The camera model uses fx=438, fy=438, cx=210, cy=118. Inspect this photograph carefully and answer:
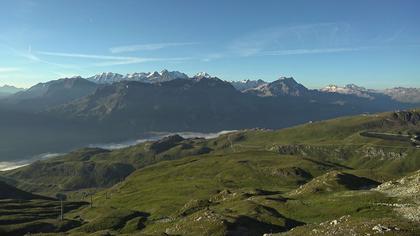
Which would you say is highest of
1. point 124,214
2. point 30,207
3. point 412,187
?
point 412,187

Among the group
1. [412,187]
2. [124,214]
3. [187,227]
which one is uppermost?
[412,187]

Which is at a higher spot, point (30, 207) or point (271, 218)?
point (271, 218)

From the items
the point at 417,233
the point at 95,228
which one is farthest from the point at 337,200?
the point at 95,228

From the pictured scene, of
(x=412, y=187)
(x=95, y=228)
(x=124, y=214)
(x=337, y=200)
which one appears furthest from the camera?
(x=124, y=214)

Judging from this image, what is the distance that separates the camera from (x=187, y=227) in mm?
73500

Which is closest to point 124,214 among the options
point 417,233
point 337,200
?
point 337,200

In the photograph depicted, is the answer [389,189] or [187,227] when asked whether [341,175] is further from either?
[187,227]

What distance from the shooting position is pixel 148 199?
19175cm

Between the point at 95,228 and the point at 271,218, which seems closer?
the point at 271,218

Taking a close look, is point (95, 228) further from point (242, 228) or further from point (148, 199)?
point (148, 199)

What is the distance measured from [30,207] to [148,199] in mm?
49190

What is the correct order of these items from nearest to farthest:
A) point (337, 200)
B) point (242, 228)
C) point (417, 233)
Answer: point (417, 233) < point (242, 228) < point (337, 200)

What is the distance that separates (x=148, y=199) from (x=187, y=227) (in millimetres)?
121734

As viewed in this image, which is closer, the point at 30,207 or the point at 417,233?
the point at 417,233
